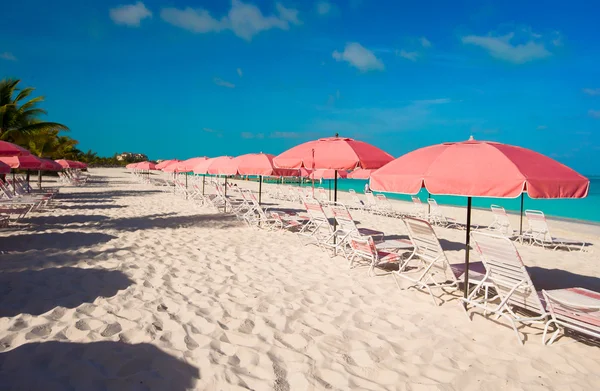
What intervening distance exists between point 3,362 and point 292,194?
1685 centimetres

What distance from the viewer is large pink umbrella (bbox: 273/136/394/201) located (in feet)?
19.3

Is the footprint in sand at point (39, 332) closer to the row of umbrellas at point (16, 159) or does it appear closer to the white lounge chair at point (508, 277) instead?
the white lounge chair at point (508, 277)

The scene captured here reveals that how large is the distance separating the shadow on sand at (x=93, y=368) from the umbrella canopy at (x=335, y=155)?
3.85 m

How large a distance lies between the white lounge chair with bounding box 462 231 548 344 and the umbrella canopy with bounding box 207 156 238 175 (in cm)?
669

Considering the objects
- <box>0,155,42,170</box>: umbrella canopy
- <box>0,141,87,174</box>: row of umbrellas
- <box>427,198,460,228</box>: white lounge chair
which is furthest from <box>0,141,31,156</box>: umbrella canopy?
<box>427,198,460,228</box>: white lounge chair

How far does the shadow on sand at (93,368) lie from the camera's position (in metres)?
2.36

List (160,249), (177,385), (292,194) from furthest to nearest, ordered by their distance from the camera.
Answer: (292,194) < (160,249) < (177,385)

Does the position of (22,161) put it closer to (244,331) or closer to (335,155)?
(335,155)

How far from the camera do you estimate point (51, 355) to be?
2662 millimetres

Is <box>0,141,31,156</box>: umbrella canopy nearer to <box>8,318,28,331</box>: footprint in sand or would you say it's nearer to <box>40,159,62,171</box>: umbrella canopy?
<box>8,318,28,331</box>: footprint in sand

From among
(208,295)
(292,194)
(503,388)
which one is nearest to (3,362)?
(208,295)

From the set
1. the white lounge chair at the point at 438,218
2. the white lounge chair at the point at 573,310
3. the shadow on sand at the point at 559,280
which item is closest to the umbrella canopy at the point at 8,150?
the white lounge chair at the point at 573,310

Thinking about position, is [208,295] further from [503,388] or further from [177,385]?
[503,388]

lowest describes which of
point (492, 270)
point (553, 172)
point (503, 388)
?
point (503, 388)
